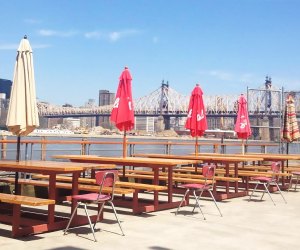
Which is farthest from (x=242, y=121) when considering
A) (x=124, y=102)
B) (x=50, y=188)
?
(x=50, y=188)

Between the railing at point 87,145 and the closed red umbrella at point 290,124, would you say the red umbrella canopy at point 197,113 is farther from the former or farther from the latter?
the closed red umbrella at point 290,124

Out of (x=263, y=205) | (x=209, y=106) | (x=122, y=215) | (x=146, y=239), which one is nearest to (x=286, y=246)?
(x=146, y=239)

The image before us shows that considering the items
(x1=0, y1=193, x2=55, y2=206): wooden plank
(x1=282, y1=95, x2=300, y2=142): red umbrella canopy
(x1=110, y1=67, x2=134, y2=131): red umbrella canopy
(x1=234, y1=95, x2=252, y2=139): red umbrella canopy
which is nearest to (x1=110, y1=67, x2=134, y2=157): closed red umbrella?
(x1=110, y1=67, x2=134, y2=131): red umbrella canopy

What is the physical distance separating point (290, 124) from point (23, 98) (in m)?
8.22

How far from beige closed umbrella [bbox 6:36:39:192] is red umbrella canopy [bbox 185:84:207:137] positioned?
14.0 ft

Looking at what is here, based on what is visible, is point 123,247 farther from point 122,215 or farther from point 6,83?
point 6,83

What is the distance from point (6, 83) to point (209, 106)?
5482 cm

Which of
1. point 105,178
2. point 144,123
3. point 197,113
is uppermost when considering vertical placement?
point 144,123

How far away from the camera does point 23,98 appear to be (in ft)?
19.1

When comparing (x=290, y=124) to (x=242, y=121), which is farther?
(x=290, y=124)

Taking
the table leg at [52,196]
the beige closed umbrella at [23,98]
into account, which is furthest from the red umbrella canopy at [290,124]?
the table leg at [52,196]

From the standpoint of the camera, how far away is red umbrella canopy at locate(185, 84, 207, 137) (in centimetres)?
934

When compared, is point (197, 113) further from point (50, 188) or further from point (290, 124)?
point (50, 188)

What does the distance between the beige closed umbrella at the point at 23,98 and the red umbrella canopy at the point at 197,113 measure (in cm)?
427
